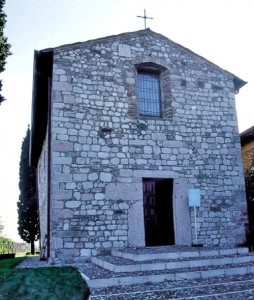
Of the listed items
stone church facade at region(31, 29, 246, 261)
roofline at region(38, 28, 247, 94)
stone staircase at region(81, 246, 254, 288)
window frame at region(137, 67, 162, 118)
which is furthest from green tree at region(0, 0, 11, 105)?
stone staircase at region(81, 246, 254, 288)

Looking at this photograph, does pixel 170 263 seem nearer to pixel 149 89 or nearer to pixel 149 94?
pixel 149 94

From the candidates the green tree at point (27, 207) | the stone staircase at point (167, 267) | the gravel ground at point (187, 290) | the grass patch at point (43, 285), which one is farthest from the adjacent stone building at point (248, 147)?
the green tree at point (27, 207)

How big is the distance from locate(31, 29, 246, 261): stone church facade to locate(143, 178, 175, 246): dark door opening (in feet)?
0.09

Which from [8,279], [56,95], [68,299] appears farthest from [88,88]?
[68,299]

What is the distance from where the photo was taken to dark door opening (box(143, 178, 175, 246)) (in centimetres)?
934

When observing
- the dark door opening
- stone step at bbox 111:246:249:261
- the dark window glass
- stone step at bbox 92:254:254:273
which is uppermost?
the dark window glass

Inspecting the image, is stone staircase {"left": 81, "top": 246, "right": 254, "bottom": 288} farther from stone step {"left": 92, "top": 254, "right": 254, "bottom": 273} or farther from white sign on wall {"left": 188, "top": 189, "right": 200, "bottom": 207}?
white sign on wall {"left": 188, "top": 189, "right": 200, "bottom": 207}

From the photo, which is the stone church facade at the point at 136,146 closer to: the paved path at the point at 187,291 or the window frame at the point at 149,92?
the window frame at the point at 149,92

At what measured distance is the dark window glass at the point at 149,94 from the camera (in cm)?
1012

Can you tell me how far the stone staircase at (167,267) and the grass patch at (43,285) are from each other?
256 mm

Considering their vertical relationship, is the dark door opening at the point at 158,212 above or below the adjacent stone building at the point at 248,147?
below

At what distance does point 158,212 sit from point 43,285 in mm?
4921

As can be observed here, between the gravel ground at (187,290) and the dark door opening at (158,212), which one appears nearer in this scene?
the gravel ground at (187,290)

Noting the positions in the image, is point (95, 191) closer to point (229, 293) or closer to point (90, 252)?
point (90, 252)
